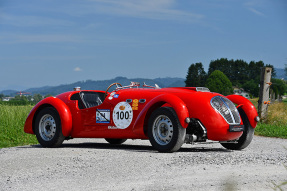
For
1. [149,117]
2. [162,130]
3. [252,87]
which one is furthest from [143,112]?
[252,87]

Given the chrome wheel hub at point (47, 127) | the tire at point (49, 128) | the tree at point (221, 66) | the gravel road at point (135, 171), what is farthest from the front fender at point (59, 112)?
the tree at point (221, 66)

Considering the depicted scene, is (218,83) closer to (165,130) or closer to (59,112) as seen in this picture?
(59,112)

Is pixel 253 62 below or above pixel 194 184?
above

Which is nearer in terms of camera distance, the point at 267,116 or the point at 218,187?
the point at 218,187

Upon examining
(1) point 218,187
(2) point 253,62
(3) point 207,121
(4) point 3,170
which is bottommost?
(4) point 3,170

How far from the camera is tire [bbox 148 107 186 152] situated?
7.57 meters

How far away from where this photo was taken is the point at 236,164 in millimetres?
6281

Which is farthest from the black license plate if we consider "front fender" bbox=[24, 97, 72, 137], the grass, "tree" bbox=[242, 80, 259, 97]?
"tree" bbox=[242, 80, 259, 97]

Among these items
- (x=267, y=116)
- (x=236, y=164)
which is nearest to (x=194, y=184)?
(x=236, y=164)

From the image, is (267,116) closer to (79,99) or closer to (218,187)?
(79,99)

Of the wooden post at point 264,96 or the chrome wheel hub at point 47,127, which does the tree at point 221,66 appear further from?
the chrome wheel hub at point 47,127

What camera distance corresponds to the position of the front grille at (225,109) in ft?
25.9

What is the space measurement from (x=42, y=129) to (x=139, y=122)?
2.86 metres

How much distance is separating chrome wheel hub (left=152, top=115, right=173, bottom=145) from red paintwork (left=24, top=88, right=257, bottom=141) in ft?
1.03
